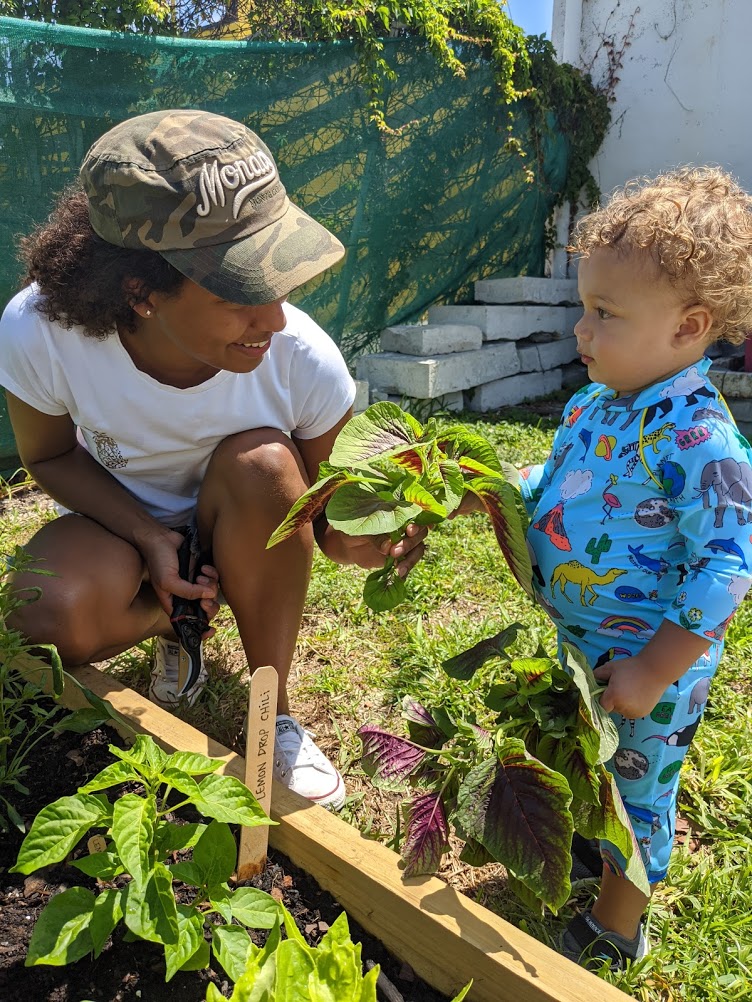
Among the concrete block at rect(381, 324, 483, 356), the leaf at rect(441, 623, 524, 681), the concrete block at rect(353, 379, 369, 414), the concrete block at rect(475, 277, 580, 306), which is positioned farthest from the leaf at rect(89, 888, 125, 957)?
the concrete block at rect(475, 277, 580, 306)

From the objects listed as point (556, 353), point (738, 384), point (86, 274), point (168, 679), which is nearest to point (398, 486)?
point (86, 274)

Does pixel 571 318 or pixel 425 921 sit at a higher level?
pixel 425 921

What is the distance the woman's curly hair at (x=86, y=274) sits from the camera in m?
1.47

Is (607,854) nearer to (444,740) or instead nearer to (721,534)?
(444,740)

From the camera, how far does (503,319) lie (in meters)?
4.77

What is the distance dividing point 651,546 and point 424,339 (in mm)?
3049

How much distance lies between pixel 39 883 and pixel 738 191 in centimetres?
156

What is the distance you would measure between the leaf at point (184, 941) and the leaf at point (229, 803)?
0.38ft

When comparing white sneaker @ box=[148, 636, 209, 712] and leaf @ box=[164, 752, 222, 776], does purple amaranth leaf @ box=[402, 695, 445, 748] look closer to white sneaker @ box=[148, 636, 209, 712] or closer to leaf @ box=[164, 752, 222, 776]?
leaf @ box=[164, 752, 222, 776]

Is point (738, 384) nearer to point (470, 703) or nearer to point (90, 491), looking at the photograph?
point (470, 703)

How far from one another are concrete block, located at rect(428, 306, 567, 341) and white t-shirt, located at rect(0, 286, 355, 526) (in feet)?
9.73

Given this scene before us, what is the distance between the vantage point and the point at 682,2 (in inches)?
198

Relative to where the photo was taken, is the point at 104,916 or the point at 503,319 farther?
the point at 503,319

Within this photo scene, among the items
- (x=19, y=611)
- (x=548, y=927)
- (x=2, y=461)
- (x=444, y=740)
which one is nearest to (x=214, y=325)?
(x=19, y=611)
